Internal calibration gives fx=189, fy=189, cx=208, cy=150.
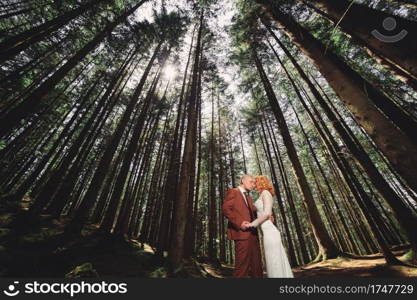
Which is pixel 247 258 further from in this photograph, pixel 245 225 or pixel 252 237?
pixel 245 225

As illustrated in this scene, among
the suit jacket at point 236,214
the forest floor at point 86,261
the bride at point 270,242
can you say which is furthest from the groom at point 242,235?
the forest floor at point 86,261

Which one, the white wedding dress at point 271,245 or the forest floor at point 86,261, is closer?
the white wedding dress at point 271,245

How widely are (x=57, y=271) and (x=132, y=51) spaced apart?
1269 cm

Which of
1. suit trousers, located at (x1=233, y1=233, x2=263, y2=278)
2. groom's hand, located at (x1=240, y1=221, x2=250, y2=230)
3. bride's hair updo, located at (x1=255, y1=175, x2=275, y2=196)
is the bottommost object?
suit trousers, located at (x1=233, y1=233, x2=263, y2=278)

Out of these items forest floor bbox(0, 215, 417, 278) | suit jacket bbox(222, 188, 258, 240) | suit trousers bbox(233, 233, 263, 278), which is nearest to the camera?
suit trousers bbox(233, 233, 263, 278)

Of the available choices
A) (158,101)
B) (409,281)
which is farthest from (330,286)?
(158,101)

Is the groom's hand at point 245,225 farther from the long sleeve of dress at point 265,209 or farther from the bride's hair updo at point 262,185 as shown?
the bride's hair updo at point 262,185

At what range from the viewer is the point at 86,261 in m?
5.43

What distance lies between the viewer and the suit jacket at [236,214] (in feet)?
8.91

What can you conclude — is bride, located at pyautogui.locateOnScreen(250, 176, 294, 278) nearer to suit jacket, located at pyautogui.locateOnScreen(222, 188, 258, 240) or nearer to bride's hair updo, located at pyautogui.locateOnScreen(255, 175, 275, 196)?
bride's hair updo, located at pyautogui.locateOnScreen(255, 175, 275, 196)

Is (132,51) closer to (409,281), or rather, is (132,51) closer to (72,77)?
(72,77)

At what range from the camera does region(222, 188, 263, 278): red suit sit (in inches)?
103

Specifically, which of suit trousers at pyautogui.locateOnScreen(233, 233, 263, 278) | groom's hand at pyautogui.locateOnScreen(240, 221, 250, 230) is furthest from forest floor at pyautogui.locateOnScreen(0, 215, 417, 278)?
groom's hand at pyautogui.locateOnScreen(240, 221, 250, 230)

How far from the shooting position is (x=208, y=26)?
474 inches
